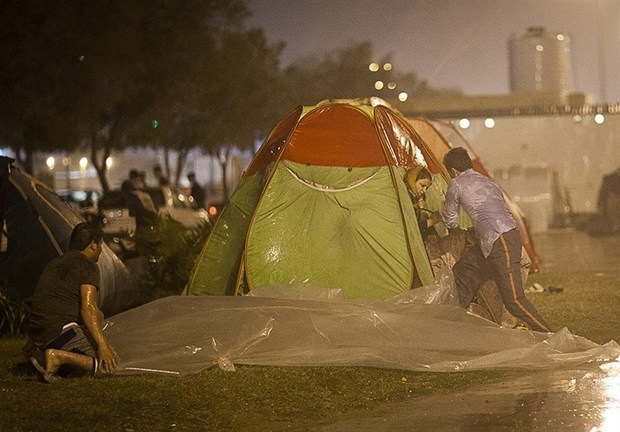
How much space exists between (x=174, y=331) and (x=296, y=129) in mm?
3072

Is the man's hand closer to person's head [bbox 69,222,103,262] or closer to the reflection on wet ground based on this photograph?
person's head [bbox 69,222,103,262]

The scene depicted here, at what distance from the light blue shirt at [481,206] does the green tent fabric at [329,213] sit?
2.68ft

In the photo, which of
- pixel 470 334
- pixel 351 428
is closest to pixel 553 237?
pixel 470 334

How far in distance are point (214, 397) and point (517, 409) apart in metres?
2.13

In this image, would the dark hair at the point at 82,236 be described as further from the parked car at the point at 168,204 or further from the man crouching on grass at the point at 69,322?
the parked car at the point at 168,204

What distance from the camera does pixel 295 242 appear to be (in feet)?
36.0

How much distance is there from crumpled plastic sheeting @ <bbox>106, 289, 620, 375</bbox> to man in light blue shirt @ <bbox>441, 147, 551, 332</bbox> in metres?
0.43

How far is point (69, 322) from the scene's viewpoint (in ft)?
28.1

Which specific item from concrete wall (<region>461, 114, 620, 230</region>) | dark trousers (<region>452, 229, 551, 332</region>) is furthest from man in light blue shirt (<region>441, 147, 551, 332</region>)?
concrete wall (<region>461, 114, 620, 230</region>)

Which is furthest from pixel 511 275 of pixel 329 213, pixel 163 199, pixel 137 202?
pixel 163 199

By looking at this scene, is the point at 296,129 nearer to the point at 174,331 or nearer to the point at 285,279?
the point at 285,279

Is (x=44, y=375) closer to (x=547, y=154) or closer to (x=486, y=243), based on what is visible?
(x=486, y=243)

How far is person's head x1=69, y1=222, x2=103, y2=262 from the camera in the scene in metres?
8.82

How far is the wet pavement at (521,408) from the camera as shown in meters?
6.87
